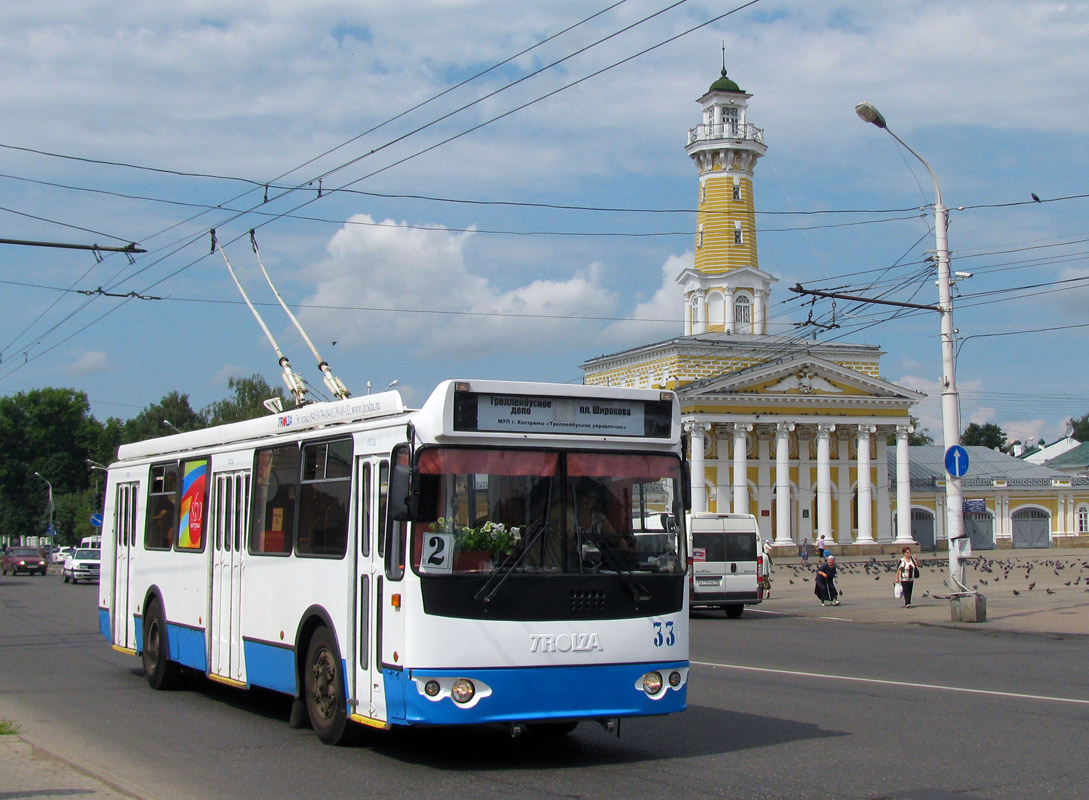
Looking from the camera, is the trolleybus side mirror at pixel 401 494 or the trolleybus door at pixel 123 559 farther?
the trolleybus door at pixel 123 559

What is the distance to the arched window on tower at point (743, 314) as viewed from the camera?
7762 cm

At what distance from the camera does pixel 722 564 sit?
96.2 ft

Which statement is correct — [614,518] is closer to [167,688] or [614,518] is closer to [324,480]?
[324,480]

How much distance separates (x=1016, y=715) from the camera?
1176 cm

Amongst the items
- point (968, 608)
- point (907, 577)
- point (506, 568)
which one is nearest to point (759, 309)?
point (907, 577)

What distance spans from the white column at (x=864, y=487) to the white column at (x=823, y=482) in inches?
71.9

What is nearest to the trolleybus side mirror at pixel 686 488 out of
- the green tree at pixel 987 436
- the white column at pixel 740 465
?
the white column at pixel 740 465

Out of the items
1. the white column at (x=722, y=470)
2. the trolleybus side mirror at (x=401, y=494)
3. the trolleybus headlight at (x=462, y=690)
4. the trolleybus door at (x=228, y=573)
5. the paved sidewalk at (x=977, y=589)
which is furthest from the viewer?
the white column at (x=722, y=470)

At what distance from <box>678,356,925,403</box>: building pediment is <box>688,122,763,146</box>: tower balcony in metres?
13.2

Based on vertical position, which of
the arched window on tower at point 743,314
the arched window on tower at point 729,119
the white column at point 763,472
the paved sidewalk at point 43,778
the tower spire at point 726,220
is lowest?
the paved sidewalk at point 43,778

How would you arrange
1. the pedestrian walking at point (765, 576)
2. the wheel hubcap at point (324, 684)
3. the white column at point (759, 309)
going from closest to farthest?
the wheel hubcap at point (324, 684) < the pedestrian walking at point (765, 576) < the white column at point (759, 309)

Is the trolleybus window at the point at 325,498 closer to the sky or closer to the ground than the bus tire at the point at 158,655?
closer to the sky

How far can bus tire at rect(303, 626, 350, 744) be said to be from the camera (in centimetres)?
983

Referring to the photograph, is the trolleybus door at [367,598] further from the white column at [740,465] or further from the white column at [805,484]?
the white column at [805,484]
